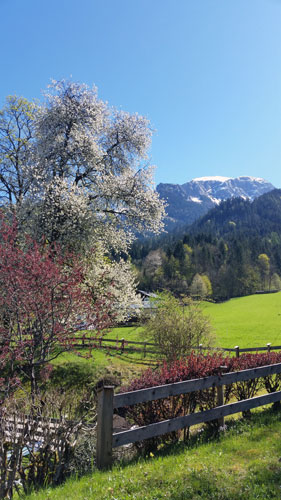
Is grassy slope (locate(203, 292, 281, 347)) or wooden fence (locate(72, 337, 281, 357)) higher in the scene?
wooden fence (locate(72, 337, 281, 357))

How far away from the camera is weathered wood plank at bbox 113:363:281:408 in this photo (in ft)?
16.8

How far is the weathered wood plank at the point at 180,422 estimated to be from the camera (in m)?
5.06

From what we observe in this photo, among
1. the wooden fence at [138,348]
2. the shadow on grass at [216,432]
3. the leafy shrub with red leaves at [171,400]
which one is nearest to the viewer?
the shadow on grass at [216,432]

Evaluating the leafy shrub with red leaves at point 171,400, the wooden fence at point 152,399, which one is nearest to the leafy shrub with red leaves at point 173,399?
the leafy shrub with red leaves at point 171,400

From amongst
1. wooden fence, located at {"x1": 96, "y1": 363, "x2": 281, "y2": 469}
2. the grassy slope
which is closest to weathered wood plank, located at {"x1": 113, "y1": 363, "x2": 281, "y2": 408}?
wooden fence, located at {"x1": 96, "y1": 363, "x2": 281, "y2": 469}

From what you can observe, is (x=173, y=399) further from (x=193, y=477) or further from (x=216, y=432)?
(x=193, y=477)

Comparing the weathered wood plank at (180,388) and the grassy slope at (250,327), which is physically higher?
the weathered wood plank at (180,388)

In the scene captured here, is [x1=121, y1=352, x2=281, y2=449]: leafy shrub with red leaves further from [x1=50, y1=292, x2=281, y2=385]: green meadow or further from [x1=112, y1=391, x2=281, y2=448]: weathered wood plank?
[x1=50, y1=292, x2=281, y2=385]: green meadow

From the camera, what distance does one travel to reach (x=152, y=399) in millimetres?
5383

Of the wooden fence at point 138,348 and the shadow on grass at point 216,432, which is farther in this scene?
the wooden fence at point 138,348

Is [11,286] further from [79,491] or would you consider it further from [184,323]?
[184,323]

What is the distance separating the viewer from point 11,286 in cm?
838

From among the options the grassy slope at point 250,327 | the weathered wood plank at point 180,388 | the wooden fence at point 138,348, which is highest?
the weathered wood plank at point 180,388

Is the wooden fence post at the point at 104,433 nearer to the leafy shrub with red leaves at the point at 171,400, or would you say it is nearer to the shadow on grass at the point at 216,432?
the shadow on grass at the point at 216,432
